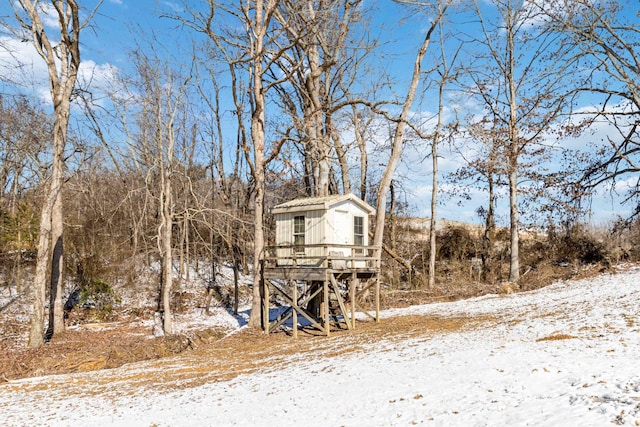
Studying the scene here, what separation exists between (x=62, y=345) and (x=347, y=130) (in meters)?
14.8

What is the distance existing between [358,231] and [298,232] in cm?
212

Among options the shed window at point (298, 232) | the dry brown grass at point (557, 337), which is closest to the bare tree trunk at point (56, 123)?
the shed window at point (298, 232)

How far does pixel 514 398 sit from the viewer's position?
19.5ft

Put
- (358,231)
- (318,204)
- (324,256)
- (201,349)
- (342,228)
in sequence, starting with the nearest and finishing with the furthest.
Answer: (201,349), (324,256), (318,204), (342,228), (358,231)

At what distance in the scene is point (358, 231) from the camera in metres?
16.8

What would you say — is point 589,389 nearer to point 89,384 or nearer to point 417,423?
point 417,423

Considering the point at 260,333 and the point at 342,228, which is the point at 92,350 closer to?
the point at 260,333

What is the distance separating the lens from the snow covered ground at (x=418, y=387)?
18.6ft

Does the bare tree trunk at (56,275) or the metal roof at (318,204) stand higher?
the metal roof at (318,204)

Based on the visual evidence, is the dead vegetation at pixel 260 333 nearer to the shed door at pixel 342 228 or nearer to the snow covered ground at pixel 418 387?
the snow covered ground at pixel 418 387

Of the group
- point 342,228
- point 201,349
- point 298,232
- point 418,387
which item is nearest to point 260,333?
point 201,349

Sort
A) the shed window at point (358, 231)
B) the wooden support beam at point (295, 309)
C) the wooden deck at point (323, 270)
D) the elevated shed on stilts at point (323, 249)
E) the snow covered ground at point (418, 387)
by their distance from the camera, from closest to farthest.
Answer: the snow covered ground at point (418, 387) < the wooden deck at point (323, 270) < the elevated shed on stilts at point (323, 249) < the wooden support beam at point (295, 309) < the shed window at point (358, 231)

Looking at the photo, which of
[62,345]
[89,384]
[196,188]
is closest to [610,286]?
[89,384]

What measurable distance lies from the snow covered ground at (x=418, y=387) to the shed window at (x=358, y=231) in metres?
5.19
